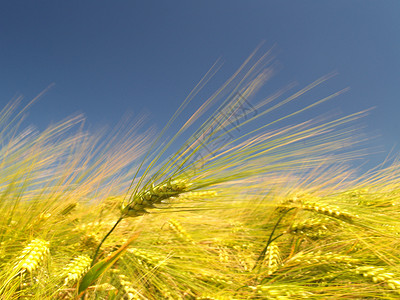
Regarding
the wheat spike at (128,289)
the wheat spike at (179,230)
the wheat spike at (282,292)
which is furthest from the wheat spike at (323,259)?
the wheat spike at (128,289)

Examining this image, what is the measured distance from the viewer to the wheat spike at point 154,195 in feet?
2.57

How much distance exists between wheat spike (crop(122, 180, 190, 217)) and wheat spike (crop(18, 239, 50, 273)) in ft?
0.88

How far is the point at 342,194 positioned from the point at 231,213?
23.8 inches

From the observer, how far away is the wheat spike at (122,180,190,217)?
2.57ft

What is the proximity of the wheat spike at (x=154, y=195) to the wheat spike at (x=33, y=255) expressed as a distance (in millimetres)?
268

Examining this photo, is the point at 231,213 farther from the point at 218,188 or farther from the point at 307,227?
the point at 218,188

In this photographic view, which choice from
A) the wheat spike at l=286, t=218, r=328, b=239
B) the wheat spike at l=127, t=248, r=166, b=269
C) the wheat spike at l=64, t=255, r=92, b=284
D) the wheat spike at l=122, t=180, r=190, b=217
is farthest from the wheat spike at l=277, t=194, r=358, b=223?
the wheat spike at l=64, t=255, r=92, b=284

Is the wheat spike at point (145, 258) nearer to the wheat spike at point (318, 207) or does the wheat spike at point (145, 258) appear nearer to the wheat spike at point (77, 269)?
the wheat spike at point (77, 269)

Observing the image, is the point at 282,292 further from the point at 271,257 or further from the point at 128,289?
the point at 128,289

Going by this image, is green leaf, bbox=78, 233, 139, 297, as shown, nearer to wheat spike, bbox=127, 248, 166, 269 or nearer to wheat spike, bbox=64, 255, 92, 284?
wheat spike, bbox=64, 255, 92, 284

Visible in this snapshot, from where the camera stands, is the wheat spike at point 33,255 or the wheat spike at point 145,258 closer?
the wheat spike at point 33,255

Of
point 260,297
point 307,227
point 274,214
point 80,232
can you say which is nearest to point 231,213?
point 274,214

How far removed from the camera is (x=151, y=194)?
2.63 ft

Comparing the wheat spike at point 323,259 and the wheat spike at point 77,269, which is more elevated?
the wheat spike at point 77,269
